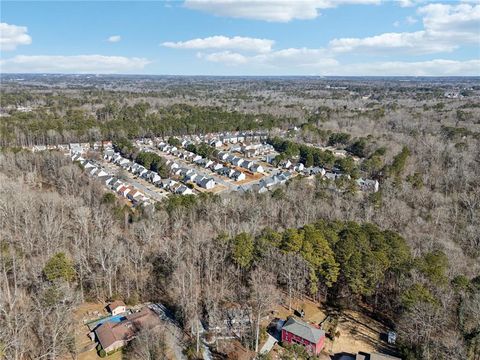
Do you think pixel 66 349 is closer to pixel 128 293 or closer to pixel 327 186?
pixel 128 293

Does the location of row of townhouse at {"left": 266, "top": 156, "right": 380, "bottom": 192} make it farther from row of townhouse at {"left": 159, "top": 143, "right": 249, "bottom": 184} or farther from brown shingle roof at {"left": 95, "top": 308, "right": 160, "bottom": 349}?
brown shingle roof at {"left": 95, "top": 308, "right": 160, "bottom": 349}

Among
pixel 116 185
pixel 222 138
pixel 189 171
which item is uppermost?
pixel 222 138

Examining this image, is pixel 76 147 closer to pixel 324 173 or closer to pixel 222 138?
pixel 222 138

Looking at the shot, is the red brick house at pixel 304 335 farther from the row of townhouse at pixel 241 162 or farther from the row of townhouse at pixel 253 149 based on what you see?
the row of townhouse at pixel 253 149

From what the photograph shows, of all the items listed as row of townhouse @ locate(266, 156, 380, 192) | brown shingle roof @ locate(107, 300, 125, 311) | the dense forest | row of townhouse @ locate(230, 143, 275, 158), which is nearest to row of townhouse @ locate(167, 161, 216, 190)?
the dense forest

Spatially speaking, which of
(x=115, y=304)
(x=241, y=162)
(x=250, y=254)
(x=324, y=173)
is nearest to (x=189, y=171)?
(x=241, y=162)

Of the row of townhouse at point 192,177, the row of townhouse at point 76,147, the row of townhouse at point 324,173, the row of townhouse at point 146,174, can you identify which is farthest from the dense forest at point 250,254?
the row of townhouse at point 76,147
